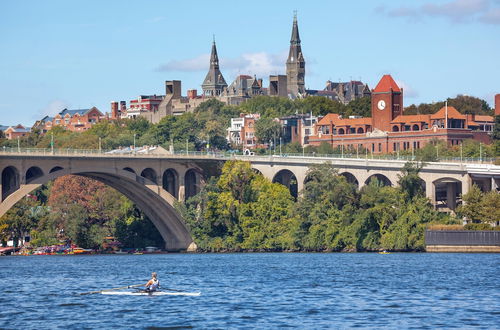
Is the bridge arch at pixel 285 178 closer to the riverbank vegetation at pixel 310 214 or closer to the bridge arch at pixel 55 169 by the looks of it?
the riverbank vegetation at pixel 310 214

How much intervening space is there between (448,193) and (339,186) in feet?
48.4

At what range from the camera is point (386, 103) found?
184125 mm

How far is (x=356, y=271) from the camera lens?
91.9 metres

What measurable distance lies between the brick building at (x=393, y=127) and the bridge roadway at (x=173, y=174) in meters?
32.6

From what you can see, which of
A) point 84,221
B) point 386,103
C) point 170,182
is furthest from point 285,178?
point 386,103

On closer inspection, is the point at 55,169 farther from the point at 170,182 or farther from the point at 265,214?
the point at 265,214

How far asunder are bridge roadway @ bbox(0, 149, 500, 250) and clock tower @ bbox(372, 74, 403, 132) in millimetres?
38207

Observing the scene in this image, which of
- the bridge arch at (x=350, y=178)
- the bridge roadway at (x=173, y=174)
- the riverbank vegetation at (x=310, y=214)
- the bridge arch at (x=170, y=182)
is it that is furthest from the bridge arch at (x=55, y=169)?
the bridge arch at (x=350, y=178)

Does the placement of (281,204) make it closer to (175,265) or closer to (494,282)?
(175,265)

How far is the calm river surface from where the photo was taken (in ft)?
198

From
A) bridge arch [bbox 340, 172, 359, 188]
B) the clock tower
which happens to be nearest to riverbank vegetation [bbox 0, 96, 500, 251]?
bridge arch [bbox 340, 172, 359, 188]

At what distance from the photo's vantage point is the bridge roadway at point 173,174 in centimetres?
12288

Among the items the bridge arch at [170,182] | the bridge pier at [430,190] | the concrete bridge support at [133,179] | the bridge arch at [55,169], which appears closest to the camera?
the concrete bridge support at [133,179]


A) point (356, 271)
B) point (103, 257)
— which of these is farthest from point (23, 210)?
point (356, 271)
